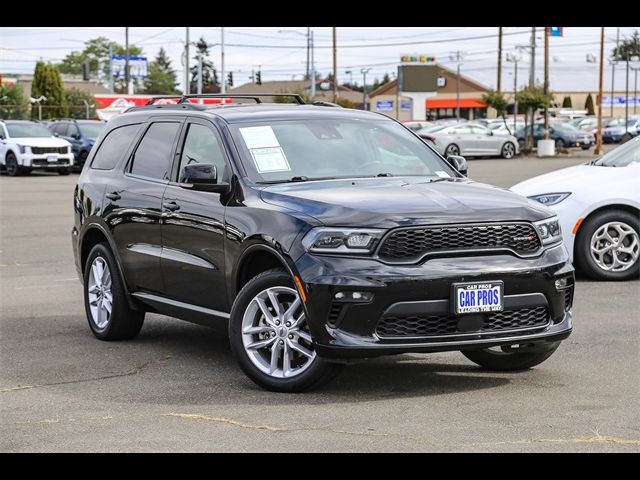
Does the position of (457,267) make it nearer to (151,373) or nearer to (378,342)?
(378,342)

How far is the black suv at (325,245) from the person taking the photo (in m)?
6.95

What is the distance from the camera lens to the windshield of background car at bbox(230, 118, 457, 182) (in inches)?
317

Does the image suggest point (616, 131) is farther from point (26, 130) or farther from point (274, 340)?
point (274, 340)

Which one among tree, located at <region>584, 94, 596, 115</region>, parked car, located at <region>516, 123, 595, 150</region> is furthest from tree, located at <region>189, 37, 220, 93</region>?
parked car, located at <region>516, 123, 595, 150</region>

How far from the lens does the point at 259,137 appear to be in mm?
8234

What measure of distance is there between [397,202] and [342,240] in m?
0.45

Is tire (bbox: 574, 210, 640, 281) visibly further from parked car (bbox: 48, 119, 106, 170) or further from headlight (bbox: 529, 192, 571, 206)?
parked car (bbox: 48, 119, 106, 170)

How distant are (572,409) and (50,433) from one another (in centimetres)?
281

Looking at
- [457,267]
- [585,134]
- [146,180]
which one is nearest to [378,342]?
[457,267]

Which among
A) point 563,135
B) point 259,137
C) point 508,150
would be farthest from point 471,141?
point 259,137

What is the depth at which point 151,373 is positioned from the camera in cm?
816

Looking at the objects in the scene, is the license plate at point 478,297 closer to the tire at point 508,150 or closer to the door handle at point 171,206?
the door handle at point 171,206

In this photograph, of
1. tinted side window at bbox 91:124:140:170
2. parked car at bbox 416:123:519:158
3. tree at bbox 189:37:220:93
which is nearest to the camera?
tinted side window at bbox 91:124:140:170

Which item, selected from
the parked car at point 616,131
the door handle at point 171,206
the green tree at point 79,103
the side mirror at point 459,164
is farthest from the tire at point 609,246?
the green tree at point 79,103
